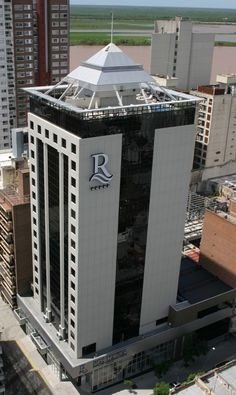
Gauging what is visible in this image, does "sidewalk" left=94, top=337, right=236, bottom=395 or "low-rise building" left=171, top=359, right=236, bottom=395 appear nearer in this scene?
"low-rise building" left=171, top=359, right=236, bottom=395

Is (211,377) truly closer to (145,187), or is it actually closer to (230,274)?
(145,187)

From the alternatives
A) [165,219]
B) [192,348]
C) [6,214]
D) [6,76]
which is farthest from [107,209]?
[6,76]

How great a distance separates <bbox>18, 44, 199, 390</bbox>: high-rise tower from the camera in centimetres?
3888

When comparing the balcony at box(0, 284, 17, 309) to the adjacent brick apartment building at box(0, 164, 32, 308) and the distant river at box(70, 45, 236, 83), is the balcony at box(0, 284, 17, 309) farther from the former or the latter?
the distant river at box(70, 45, 236, 83)

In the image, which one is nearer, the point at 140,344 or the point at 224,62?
the point at 140,344

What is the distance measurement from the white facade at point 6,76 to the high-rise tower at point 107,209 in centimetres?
4656

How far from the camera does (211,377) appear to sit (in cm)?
3491

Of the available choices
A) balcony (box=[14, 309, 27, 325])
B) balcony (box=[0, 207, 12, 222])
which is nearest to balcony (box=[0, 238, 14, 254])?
balcony (box=[0, 207, 12, 222])

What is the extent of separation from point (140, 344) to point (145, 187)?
1693cm

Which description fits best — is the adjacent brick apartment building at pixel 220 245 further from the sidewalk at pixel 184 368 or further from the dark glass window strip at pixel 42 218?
the dark glass window strip at pixel 42 218

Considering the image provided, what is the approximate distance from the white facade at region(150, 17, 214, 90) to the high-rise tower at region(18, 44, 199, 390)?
63.9 metres

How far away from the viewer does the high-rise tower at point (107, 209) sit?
38.9 metres

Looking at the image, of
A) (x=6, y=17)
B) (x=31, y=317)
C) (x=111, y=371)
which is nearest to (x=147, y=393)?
(x=111, y=371)

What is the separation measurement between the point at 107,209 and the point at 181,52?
76259mm
